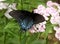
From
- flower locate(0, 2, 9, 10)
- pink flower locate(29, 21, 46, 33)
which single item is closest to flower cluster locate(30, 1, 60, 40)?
pink flower locate(29, 21, 46, 33)

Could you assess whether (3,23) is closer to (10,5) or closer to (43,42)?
(10,5)

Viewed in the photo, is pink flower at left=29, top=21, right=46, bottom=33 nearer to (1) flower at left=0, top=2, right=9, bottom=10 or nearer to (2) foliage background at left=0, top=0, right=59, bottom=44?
(2) foliage background at left=0, top=0, right=59, bottom=44

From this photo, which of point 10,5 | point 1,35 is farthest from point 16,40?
point 10,5

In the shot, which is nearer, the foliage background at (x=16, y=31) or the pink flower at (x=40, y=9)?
the foliage background at (x=16, y=31)

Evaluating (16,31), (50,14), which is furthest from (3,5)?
(50,14)

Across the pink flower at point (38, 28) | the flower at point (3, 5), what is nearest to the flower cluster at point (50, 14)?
the pink flower at point (38, 28)

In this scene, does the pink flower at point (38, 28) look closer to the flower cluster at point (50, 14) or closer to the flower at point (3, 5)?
the flower cluster at point (50, 14)

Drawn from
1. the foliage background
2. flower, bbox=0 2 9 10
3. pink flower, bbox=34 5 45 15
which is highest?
flower, bbox=0 2 9 10

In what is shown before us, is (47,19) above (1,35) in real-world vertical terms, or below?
above
